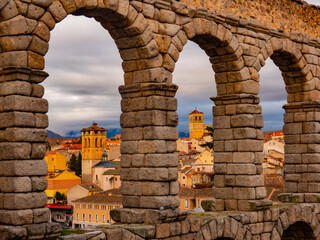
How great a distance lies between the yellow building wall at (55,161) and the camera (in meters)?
85.3

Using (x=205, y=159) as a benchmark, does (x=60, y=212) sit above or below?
below

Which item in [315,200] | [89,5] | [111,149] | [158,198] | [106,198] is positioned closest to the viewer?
[89,5]

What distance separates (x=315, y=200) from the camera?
16.7m

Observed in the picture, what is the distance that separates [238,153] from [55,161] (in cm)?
7359

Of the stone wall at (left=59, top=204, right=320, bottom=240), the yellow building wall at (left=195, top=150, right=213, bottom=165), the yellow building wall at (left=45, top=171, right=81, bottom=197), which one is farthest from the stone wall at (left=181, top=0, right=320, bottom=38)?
the yellow building wall at (left=45, top=171, right=81, bottom=197)

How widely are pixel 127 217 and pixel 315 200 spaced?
665cm

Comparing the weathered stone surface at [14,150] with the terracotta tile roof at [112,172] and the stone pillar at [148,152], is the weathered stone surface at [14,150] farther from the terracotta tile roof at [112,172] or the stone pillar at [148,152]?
the terracotta tile roof at [112,172]

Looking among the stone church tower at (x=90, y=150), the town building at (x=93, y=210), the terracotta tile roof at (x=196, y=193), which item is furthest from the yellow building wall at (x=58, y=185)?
the terracotta tile roof at (x=196, y=193)

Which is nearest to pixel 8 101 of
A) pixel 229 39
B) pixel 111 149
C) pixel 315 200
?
pixel 229 39

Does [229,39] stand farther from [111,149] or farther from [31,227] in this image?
[111,149]

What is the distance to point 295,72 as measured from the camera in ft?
55.5

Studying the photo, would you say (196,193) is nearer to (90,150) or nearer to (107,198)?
(107,198)

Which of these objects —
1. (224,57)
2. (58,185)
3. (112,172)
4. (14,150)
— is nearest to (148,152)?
(14,150)

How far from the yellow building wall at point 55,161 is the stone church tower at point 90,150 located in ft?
9.29
